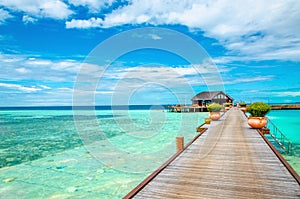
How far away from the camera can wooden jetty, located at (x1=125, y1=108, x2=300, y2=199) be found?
3.67m

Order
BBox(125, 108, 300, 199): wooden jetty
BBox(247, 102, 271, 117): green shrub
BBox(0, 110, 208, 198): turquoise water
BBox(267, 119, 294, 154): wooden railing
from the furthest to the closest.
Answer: BBox(267, 119, 294, 154): wooden railing
BBox(247, 102, 271, 117): green shrub
BBox(0, 110, 208, 198): turquoise water
BBox(125, 108, 300, 199): wooden jetty

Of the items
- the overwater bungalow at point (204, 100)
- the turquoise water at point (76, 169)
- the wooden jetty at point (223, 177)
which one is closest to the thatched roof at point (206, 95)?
the overwater bungalow at point (204, 100)

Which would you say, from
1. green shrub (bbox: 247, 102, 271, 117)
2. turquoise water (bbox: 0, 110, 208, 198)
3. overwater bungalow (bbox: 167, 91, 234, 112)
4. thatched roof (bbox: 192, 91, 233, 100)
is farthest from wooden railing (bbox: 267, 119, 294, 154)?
thatched roof (bbox: 192, 91, 233, 100)

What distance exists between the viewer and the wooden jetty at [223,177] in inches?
145

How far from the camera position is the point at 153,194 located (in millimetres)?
3684

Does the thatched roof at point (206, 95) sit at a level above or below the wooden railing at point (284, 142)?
above

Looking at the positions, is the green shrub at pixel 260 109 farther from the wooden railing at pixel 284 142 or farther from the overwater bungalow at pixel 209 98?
the overwater bungalow at pixel 209 98

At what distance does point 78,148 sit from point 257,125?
10544 millimetres

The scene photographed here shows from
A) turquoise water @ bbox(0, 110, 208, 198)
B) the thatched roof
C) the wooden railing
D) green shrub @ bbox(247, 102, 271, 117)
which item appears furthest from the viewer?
the thatched roof

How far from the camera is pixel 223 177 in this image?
4.43 metres

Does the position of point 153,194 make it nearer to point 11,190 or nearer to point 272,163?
Answer: point 272,163

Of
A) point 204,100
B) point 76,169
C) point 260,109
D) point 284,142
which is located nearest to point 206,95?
point 204,100

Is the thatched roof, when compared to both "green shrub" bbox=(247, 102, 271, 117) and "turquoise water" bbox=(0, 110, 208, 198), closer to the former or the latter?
"turquoise water" bbox=(0, 110, 208, 198)

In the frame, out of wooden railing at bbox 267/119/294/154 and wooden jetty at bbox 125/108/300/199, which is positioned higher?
wooden jetty at bbox 125/108/300/199
